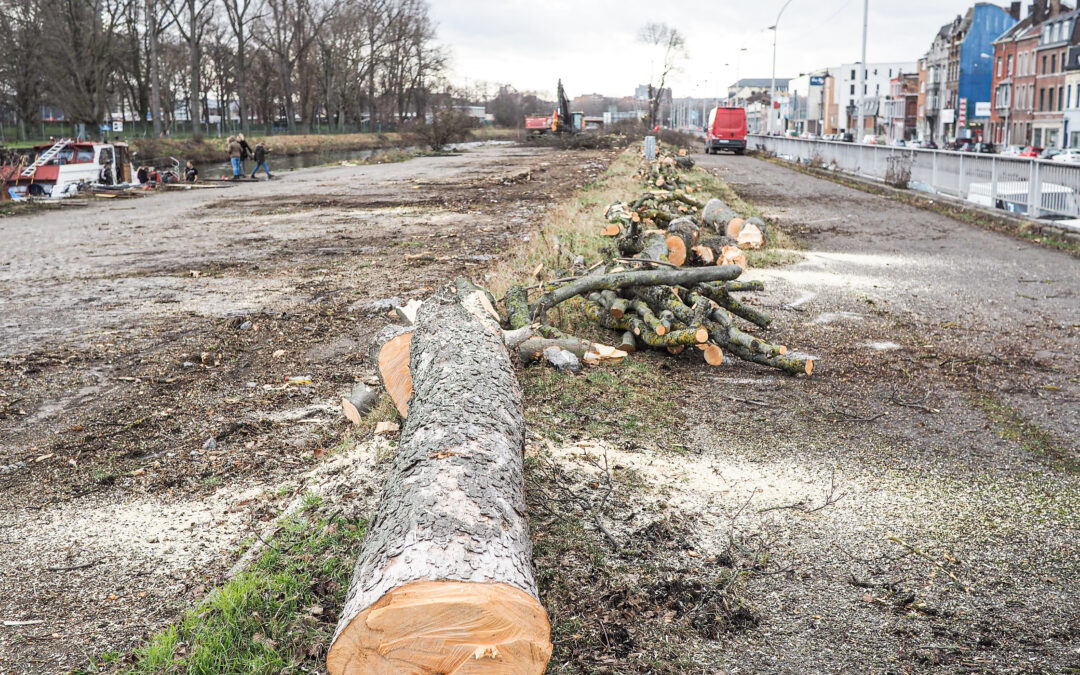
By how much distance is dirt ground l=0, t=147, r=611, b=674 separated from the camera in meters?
3.90

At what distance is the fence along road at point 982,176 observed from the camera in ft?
49.5

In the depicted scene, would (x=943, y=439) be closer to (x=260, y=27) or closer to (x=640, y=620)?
(x=640, y=620)

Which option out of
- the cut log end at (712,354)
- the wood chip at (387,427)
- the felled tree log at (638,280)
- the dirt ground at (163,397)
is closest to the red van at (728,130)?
the dirt ground at (163,397)

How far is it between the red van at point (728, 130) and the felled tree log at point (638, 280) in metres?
43.3

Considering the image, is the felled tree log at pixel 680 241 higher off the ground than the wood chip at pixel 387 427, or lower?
higher

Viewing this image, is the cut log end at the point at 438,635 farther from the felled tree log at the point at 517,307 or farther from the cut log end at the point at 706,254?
the cut log end at the point at 706,254

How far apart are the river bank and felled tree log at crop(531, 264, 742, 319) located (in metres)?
42.0

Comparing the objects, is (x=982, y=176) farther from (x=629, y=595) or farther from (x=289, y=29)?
(x=289, y=29)

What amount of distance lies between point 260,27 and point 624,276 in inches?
2736

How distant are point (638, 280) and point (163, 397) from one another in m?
3.93

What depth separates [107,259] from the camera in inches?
527

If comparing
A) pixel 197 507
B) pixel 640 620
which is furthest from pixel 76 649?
pixel 640 620

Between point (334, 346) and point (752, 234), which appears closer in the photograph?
point (334, 346)

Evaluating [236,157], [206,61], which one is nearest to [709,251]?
[236,157]
